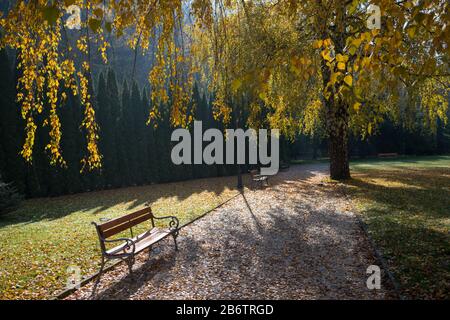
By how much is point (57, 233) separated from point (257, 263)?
5145 millimetres

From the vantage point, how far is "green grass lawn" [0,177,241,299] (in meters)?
4.95

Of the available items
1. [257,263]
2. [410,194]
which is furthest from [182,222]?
[410,194]

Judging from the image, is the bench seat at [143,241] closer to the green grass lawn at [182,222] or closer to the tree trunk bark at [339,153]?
the green grass lawn at [182,222]

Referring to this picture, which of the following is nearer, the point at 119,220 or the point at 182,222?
the point at 119,220

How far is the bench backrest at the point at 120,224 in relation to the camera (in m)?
5.24

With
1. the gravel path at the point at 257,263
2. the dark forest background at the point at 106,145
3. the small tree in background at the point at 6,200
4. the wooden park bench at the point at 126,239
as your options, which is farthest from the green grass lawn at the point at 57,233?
the dark forest background at the point at 106,145

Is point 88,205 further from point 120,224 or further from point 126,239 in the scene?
point 126,239

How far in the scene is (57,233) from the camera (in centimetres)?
810

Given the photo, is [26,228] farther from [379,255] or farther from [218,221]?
[379,255]

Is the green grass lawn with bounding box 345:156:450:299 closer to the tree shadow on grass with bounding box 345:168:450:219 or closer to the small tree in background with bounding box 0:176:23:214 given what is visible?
the tree shadow on grass with bounding box 345:168:450:219

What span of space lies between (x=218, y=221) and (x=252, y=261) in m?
3.22

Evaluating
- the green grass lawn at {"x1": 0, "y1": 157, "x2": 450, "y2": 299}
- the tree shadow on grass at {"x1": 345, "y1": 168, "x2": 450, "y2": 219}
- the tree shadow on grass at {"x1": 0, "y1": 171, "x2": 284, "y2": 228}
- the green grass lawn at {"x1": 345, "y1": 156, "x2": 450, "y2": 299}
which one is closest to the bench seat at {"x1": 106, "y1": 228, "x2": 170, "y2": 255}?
the green grass lawn at {"x1": 0, "y1": 157, "x2": 450, "y2": 299}

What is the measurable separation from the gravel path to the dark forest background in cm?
668
